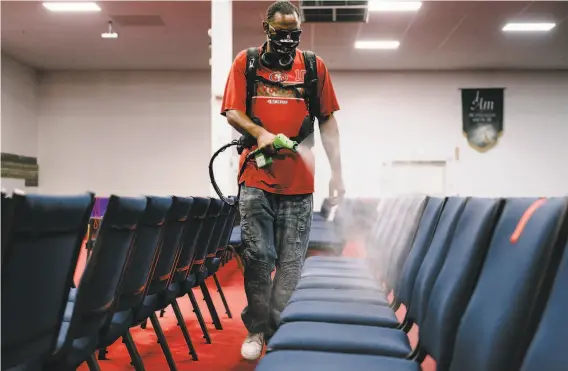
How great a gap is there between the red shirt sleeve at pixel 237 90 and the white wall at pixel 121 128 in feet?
30.2

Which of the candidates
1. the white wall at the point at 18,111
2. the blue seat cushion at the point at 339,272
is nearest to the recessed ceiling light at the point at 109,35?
the white wall at the point at 18,111

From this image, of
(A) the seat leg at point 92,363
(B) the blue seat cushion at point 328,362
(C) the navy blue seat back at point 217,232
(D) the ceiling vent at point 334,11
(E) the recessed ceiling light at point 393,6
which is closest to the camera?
(B) the blue seat cushion at point 328,362

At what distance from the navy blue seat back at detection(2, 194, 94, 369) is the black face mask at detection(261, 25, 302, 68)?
125 centimetres

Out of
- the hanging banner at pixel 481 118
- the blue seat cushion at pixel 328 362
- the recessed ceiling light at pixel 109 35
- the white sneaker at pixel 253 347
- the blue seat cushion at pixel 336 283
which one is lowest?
the white sneaker at pixel 253 347

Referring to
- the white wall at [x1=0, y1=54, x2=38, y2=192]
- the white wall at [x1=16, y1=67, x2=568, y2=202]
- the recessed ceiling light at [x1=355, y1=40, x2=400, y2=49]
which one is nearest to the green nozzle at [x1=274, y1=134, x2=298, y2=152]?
the recessed ceiling light at [x1=355, y1=40, x2=400, y2=49]

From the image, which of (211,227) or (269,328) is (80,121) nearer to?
(211,227)

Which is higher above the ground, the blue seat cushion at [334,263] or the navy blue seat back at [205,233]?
the navy blue seat back at [205,233]

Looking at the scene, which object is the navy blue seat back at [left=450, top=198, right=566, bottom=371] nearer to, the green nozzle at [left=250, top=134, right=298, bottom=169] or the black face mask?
the green nozzle at [left=250, top=134, right=298, bottom=169]

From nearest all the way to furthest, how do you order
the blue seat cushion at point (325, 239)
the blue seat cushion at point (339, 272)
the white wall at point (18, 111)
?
the blue seat cushion at point (339, 272)
the blue seat cushion at point (325, 239)
the white wall at point (18, 111)

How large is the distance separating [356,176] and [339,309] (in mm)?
9455

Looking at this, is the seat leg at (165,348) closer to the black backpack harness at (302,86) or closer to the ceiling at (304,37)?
the black backpack harness at (302,86)

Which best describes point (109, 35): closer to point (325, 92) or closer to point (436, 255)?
point (325, 92)

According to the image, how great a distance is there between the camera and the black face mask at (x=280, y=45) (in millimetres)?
2324

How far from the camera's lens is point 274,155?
2.33 meters
